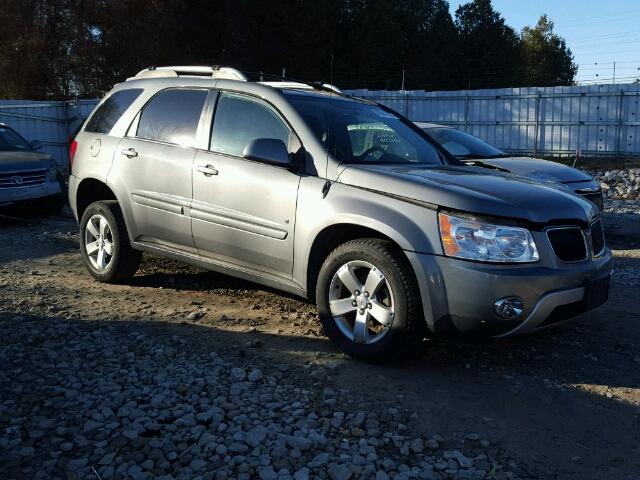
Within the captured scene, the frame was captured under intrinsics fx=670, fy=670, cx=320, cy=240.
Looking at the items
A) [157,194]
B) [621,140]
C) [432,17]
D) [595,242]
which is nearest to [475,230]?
[595,242]

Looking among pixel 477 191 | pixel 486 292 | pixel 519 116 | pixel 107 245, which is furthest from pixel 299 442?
pixel 519 116

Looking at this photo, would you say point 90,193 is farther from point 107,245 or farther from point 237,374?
point 237,374

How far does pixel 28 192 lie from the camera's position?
9914mm

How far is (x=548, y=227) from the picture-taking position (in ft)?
13.5

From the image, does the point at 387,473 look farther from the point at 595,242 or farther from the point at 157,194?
the point at 157,194

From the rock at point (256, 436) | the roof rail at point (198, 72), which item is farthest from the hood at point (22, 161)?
the rock at point (256, 436)

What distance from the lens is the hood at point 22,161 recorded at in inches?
384

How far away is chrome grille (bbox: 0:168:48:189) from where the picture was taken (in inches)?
381

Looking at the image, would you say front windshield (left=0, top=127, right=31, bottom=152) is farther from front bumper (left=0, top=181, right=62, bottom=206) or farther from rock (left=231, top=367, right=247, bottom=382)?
rock (left=231, top=367, right=247, bottom=382)

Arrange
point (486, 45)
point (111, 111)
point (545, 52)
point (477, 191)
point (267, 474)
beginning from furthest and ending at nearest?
point (545, 52), point (486, 45), point (111, 111), point (477, 191), point (267, 474)

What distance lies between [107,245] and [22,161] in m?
4.73

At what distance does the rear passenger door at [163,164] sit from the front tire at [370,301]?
153 centimetres

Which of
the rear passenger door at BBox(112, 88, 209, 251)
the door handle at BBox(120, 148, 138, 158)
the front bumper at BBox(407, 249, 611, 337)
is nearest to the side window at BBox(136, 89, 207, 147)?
the rear passenger door at BBox(112, 88, 209, 251)

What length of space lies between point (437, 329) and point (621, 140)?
754 inches
